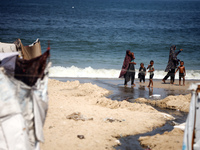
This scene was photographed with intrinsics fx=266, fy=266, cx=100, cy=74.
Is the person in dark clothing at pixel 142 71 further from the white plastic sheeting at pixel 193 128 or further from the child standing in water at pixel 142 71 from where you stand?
the white plastic sheeting at pixel 193 128

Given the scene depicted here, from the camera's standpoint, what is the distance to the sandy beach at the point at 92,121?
600cm

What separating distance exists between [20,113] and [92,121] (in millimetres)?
3216

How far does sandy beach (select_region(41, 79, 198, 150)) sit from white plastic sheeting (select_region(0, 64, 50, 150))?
1.49m

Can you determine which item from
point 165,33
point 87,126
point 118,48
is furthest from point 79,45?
point 87,126

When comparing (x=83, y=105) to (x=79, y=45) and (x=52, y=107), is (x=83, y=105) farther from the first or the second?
(x=79, y=45)

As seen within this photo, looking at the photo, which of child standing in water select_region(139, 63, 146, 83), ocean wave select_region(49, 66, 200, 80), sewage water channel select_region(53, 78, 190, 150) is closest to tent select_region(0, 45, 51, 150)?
sewage water channel select_region(53, 78, 190, 150)

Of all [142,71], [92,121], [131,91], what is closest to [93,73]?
[142,71]

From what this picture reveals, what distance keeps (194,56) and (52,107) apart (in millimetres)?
18229

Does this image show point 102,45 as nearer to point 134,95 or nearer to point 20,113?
point 134,95

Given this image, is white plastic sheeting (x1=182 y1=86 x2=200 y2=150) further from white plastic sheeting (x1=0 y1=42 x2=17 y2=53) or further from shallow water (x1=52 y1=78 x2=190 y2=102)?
white plastic sheeting (x1=0 y1=42 x2=17 y2=53)

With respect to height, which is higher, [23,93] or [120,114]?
[23,93]

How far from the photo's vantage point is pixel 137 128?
6918mm

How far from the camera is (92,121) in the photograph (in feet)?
23.4

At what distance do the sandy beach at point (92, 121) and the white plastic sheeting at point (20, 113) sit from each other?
1.49 meters
